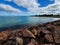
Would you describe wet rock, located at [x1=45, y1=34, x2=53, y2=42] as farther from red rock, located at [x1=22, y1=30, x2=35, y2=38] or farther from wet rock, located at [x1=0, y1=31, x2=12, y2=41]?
wet rock, located at [x1=0, y1=31, x2=12, y2=41]

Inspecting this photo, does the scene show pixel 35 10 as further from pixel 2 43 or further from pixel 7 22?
pixel 2 43

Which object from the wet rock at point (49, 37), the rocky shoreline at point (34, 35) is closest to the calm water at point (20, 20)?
the rocky shoreline at point (34, 35)

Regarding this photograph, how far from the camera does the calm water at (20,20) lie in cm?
135

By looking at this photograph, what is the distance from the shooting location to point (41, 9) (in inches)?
57.8

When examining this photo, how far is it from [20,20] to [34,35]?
9.0 inches

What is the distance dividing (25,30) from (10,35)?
0.17 m

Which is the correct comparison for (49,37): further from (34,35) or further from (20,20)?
(20,20)

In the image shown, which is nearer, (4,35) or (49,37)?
(4,35)

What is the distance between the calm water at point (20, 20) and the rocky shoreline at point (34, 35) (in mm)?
50

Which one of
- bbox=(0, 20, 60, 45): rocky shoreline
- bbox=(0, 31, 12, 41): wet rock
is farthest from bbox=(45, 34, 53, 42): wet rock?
bbox=(0, 31, 12, 41): wet rock

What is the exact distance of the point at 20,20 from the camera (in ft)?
4.57

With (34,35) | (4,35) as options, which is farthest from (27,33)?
(4,35)

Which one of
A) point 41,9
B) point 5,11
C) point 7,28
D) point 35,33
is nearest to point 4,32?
point 7,28

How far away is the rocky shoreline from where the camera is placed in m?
1.37
